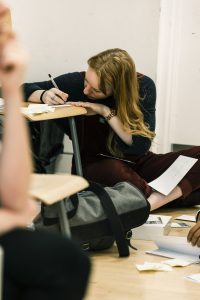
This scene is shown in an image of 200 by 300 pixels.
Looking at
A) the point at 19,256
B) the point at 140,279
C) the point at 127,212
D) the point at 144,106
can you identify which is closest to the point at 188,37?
the point at 144,106

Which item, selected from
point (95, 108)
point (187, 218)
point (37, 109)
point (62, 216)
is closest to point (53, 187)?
point (62, 216)

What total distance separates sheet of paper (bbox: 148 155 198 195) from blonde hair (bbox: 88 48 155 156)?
0.32 meters

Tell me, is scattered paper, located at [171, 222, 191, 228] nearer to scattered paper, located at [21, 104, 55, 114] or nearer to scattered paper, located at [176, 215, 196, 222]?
scattered paper, located at [176, 215, 196, 222]

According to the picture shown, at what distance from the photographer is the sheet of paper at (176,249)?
238 centimetres

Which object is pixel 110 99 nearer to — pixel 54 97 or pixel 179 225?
pixel 54 97

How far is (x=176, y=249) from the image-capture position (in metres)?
2.45

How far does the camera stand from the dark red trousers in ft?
9.86

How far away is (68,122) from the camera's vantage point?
3.07 m

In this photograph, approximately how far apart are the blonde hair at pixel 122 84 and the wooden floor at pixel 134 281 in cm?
68

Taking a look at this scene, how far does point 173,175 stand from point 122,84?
61 cm

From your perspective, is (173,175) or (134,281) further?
(173,175)

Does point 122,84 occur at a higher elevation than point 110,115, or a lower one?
higher

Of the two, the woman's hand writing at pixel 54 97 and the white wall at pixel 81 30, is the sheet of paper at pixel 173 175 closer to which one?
the woman's hand writing at pixel 54 97

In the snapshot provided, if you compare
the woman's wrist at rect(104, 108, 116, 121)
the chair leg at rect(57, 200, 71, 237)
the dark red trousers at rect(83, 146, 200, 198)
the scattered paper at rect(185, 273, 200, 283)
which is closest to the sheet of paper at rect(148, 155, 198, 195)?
the dark red trousers at rect(83, 146, 200, 198)
